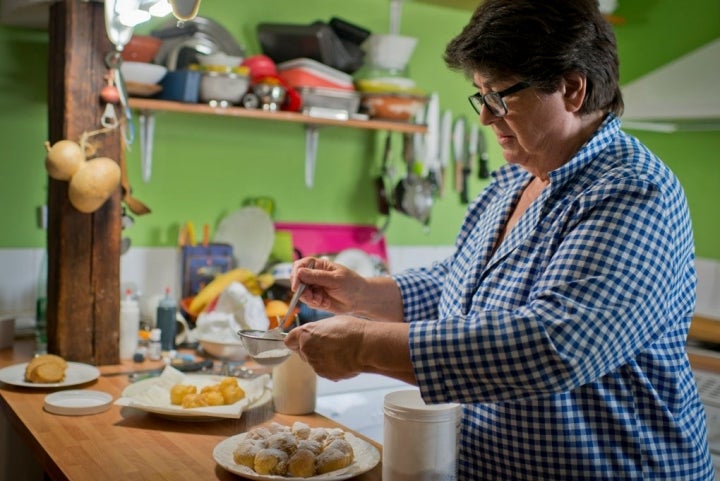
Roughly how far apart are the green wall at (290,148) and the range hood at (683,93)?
0.26 meters

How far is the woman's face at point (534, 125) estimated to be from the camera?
145 centimetres

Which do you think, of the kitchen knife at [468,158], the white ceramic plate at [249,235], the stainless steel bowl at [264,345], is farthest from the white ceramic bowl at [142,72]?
the kitchen knife at [468,158]

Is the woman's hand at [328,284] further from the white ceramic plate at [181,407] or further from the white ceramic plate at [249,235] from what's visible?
the white ceramic plate at [249,235]

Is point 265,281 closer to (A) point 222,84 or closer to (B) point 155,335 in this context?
(B) point 155,335

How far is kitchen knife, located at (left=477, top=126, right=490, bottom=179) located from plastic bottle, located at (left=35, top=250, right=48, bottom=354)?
177cm

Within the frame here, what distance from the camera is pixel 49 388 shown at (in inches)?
84.0

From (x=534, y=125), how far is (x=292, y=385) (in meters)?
0.86

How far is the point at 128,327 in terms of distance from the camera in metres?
2.49

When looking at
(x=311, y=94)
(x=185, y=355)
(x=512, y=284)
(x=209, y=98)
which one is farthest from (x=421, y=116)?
(x=512, y=284)

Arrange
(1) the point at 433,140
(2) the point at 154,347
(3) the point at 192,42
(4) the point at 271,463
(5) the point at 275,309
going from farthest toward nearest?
(1) the point at 433,140, (3) the point at 192,42, (5) the point at 275,309, (2) the point at 154,347, (4) the point at 271,463

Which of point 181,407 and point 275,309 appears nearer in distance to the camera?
point 181,407

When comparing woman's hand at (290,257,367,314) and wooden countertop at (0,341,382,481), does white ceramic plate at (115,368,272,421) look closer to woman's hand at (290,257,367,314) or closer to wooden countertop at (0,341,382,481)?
wooden countertop at (0,341,382,481)

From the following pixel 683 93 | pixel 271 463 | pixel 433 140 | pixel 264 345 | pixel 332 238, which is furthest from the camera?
pixel 433 140

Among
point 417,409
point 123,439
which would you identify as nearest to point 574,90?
point 417,409
